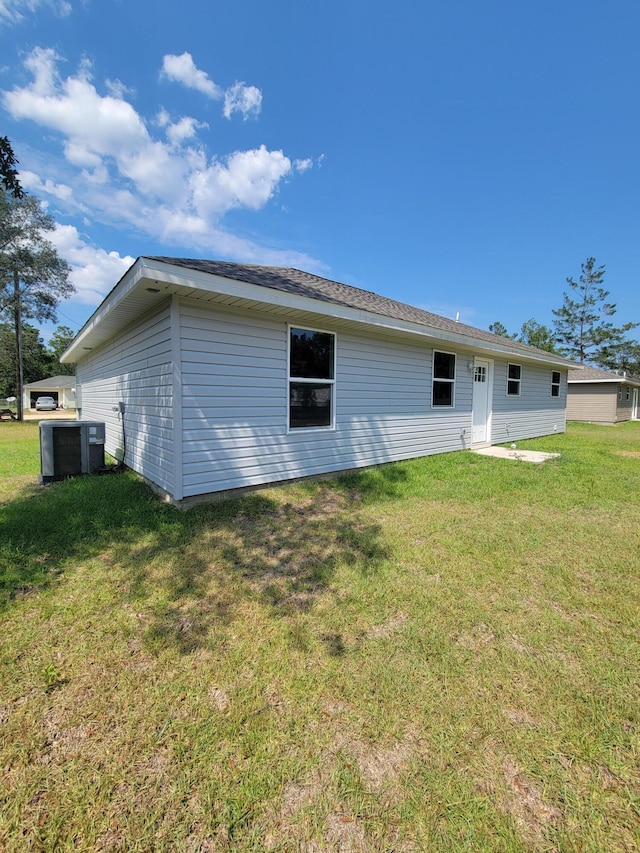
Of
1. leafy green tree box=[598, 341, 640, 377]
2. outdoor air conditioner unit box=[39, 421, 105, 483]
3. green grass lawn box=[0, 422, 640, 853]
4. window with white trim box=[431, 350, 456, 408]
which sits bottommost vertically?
green grass lawn box=[0, 422, 640, 853]

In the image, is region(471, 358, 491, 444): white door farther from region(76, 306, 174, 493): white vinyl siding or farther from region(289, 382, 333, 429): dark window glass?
region(76, 306, 174, 493): white vinyl siding

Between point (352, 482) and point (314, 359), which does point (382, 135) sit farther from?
point (352, 482)

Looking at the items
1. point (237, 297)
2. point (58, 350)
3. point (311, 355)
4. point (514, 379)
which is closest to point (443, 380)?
point (311, 355)

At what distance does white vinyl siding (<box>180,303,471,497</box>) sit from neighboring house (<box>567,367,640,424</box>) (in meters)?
19.4

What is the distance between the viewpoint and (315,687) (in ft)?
6.52

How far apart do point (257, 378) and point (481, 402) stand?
6893 millimetres

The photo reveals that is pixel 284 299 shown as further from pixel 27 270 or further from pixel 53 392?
pixel 53 392

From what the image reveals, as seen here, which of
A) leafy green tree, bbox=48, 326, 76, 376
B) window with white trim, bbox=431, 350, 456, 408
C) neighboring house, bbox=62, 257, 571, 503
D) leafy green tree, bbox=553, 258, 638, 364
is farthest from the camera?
leafy green tree, bbox=48, 326, 76, 376

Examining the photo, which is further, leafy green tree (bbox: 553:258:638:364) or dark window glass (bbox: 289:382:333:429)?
leafy green tree (bbox: 553:258:638:364)

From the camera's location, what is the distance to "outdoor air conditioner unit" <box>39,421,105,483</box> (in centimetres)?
591

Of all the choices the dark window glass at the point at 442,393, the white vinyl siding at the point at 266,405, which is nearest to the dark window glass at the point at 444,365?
the dark window glass at the point at 442,393

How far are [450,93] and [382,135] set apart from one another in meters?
1.92

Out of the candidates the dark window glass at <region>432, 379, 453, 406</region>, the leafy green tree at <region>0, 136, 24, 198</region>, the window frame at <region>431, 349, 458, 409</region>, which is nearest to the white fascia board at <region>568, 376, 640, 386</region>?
the window frame at <region>431, 349, 458, 409</region>

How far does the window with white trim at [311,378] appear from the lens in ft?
18.0
